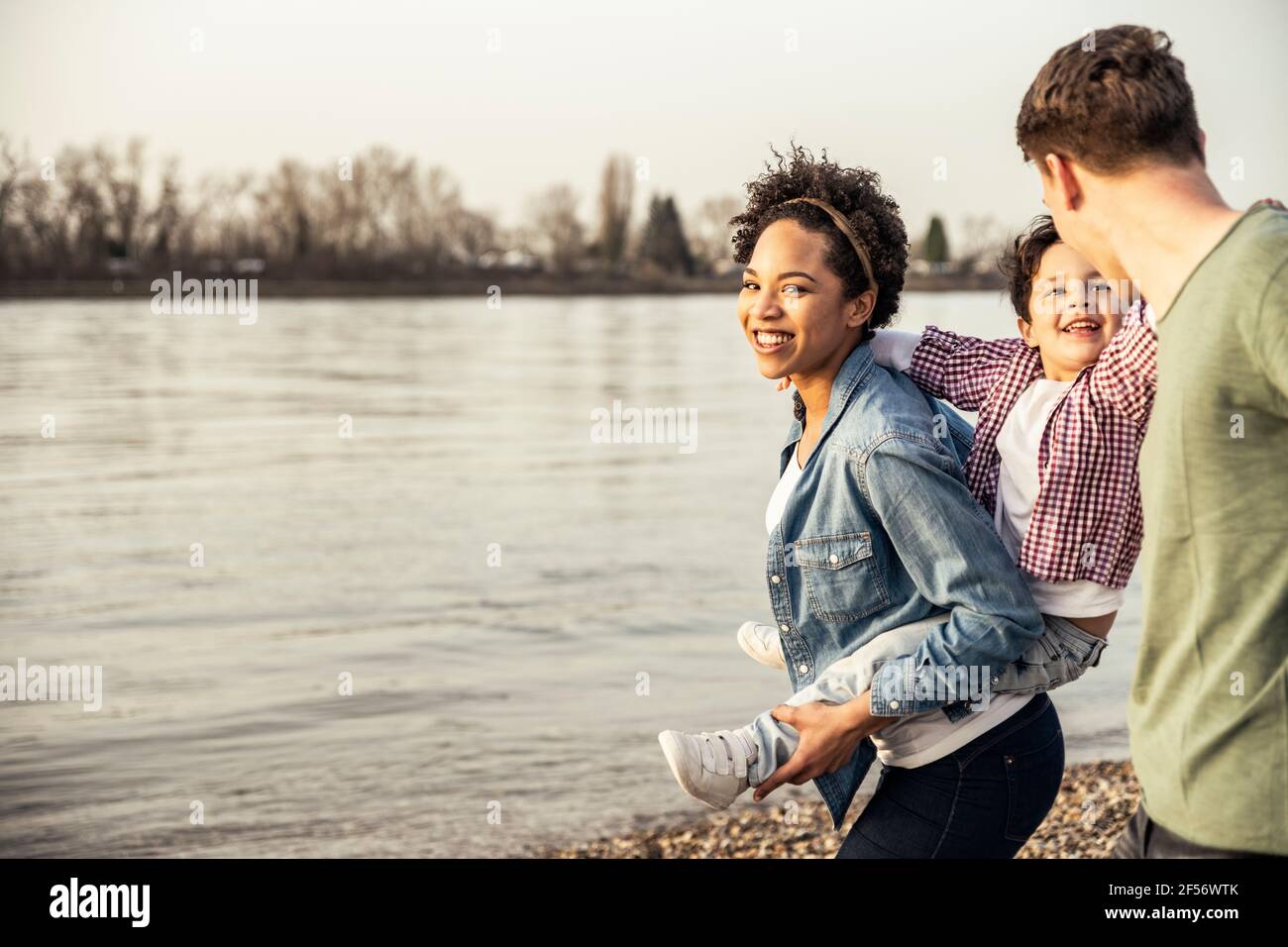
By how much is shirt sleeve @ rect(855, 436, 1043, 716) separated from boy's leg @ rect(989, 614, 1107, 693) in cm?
6

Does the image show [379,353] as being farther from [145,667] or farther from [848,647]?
[848,647]

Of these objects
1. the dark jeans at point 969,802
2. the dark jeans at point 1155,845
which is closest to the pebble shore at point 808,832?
the dark jeans at point 969,802

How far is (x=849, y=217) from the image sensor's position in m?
2.86

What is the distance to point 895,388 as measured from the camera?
2807 mm

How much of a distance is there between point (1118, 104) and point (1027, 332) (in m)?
0.88

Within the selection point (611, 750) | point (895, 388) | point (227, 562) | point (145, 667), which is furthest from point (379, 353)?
point (895, 388)

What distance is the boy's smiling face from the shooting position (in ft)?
8.82

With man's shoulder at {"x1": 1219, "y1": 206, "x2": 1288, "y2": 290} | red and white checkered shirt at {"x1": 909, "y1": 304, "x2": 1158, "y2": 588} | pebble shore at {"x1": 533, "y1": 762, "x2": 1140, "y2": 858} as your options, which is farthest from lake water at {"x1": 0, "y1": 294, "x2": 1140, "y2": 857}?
man's shoulder at {"x1": 1219, "y1": 206, "x2": 1288, "y2": 290}

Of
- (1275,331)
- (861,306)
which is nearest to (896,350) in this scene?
(861,306)

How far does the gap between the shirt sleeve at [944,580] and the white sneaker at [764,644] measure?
501 millimetres

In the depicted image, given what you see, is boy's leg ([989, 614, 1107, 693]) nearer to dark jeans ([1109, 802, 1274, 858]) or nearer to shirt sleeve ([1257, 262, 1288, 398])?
dark jeans ([1109, 802, 1274, 858])

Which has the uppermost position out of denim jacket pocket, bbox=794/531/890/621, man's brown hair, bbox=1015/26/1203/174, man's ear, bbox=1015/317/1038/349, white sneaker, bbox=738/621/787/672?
man's brown hair, bbox=1015/26/1203/174

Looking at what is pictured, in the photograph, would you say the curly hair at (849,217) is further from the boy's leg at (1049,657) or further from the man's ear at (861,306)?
the boy's leg at (1049,657)
